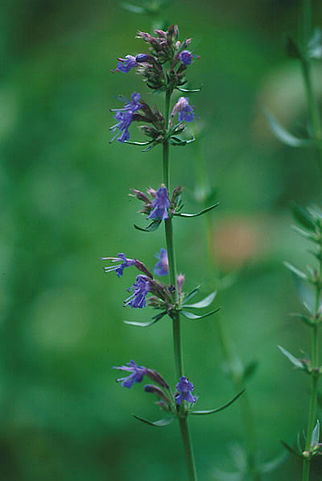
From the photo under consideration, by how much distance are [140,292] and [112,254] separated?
76.5 inches

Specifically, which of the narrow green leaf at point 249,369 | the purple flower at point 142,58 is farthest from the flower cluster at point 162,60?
the narrow green leaf at point 249,369

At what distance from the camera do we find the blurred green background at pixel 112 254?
2848 mm

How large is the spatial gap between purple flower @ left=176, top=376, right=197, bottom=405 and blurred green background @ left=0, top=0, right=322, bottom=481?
Result: 1.09 meters

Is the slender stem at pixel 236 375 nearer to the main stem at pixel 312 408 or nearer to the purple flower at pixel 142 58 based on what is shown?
the main stem at pixel 312 408

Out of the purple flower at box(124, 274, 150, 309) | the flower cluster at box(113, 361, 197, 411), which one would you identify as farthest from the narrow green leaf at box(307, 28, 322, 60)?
the flower cluster at box(113, 361, 197, 411)

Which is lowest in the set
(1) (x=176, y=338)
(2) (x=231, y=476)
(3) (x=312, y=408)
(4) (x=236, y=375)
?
(2) (x=231, y=476)

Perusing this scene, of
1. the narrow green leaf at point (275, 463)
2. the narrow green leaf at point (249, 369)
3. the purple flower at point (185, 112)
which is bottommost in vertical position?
the narrow green leaf at point (275, 463)

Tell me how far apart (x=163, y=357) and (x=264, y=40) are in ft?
11.7

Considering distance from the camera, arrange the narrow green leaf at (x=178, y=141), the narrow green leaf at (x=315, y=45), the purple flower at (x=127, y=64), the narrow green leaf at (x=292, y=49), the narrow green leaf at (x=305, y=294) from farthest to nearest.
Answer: the narrow green leaf at (x=315, y=45) → the narrow green leaf at (x=292, y=49) → the narrow green leaf at (x=305, y=294) → the purple flower at (x=127, y=64) → the narrow green leaf at (x=178, y=141)

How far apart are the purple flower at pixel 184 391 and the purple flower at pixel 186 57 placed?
739mm

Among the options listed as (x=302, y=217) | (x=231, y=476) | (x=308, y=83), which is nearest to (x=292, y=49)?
(x=308, y=83)

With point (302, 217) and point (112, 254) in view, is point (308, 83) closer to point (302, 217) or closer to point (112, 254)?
point (302, 217)

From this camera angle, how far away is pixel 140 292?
1.37 metres

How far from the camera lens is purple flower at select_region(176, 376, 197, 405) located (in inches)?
51.3
